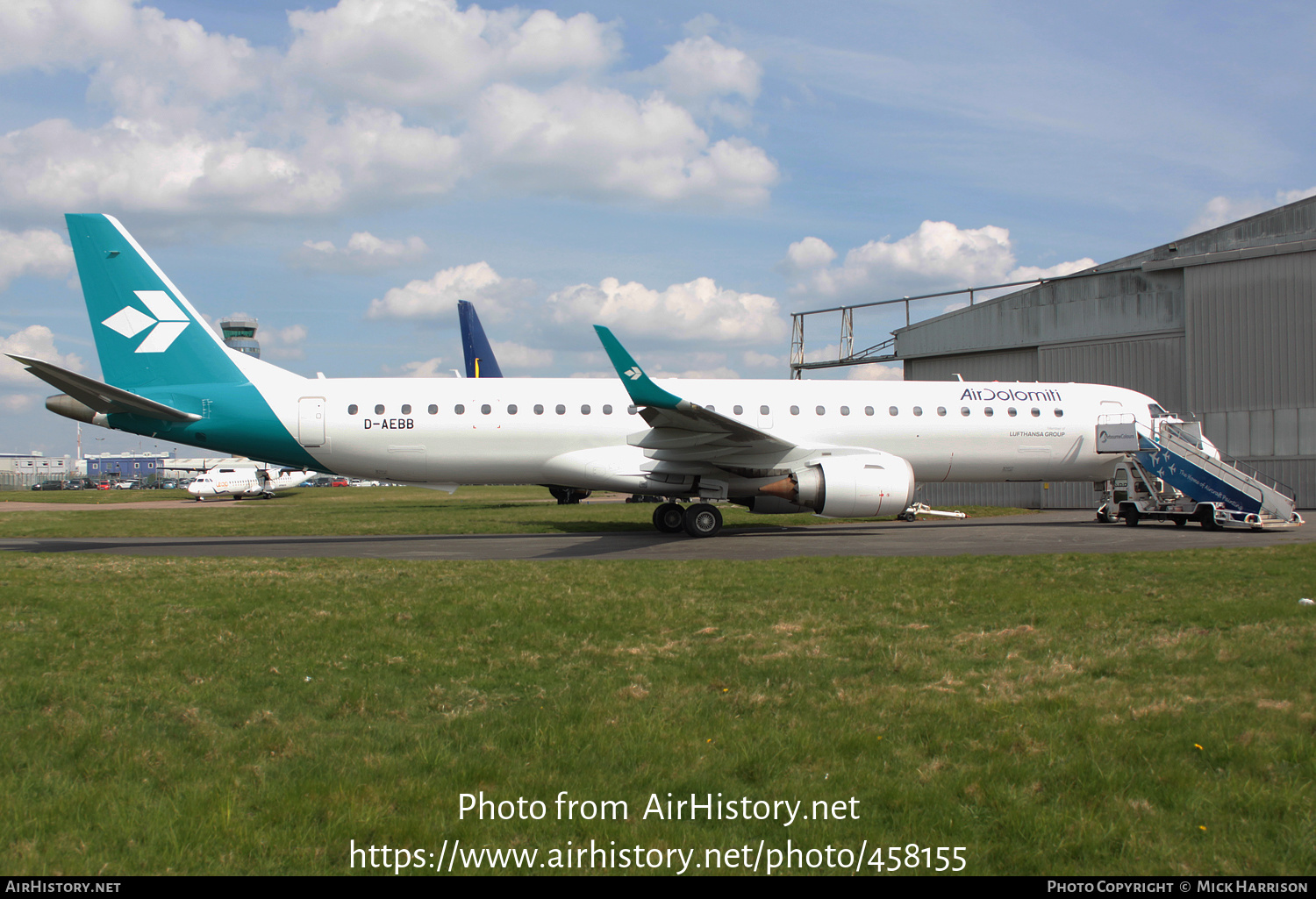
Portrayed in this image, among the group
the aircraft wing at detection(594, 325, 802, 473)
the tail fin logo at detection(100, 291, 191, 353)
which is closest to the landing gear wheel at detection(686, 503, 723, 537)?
the aircraft wing at detection(594, 325, 802, 473)

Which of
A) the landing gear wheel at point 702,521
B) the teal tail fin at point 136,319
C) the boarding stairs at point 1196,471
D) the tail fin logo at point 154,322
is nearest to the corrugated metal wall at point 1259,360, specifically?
the boarding stairs at point 1196,471

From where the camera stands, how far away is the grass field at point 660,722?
3471mm

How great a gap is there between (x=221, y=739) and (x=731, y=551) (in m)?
10.8

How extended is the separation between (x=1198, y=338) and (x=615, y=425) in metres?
21.6

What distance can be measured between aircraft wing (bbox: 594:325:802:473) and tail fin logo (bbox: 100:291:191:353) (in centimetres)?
919

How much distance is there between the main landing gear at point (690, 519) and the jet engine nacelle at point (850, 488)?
1.80m

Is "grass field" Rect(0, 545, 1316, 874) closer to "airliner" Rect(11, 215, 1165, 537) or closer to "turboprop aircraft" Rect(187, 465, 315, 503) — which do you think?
Answer: "airliner" Rect(11, 215, 1165, 537)

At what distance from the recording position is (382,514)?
88.2 ft

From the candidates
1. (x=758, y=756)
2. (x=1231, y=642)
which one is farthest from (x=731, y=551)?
(x=758, y=756)

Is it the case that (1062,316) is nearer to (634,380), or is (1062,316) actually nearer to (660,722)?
(634,380)

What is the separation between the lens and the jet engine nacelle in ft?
53.4

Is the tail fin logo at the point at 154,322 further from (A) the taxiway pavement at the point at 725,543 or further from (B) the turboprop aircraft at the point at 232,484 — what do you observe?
(B) the turboprop aircraft at the point at 232,484

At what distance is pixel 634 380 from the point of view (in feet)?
48.2

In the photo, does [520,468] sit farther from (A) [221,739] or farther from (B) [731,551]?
(A) [221,739]
